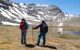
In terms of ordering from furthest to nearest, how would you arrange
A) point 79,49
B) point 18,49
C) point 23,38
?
point 79,49
point 23,38
point 18,49

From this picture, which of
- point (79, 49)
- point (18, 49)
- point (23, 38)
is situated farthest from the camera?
point (79, 49)

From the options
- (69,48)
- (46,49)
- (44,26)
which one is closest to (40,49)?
(46,49)

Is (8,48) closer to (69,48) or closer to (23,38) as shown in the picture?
(23,38)

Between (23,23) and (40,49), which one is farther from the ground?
(23,23)

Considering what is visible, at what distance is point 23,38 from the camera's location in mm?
30312

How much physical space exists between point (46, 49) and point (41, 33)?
1825mm

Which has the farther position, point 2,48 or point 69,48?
point 69,48

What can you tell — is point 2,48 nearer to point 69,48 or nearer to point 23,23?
point 23,23

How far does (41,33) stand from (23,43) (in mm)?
3125

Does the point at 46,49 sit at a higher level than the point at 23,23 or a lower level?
lower

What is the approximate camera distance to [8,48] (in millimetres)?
29000

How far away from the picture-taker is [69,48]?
3253 cm

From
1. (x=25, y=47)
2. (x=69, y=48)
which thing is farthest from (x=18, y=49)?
(x=69, y=48)

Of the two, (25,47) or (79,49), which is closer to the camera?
(25,47)
